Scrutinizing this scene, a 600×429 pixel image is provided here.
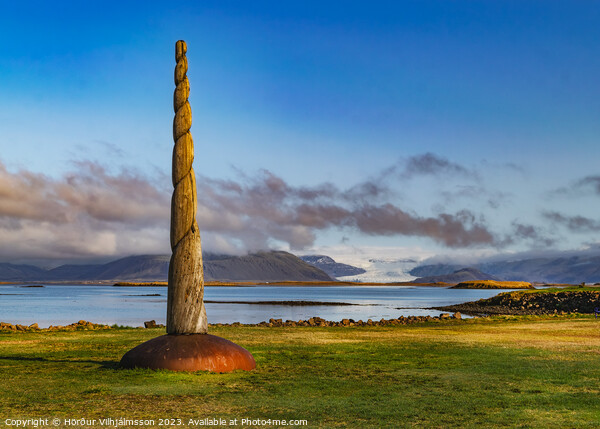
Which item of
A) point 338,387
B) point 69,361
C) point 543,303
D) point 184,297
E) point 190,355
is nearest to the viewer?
point 338,387

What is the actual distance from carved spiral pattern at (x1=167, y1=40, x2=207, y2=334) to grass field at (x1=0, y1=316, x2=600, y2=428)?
1.90 m

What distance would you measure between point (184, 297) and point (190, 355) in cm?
192

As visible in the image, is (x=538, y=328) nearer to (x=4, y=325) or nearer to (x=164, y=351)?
(x=164, y=351)

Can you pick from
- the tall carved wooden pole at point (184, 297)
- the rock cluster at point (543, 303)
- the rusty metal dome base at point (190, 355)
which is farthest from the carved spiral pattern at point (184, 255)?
the rock cluster at point (543, 303)

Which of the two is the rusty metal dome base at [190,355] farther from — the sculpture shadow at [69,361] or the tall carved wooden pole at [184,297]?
the sculpture shadow at [69,361]

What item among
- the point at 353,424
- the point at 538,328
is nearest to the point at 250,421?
the point at 353,424

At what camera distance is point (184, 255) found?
1590 cm

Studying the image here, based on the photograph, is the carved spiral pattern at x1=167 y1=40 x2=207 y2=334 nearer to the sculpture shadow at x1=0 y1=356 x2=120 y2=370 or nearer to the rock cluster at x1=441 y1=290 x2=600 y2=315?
the sculpture shadow at x1=0 y1=356 x2=120 y2=370

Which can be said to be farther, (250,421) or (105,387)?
(105,387)

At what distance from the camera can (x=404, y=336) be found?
26.4 m

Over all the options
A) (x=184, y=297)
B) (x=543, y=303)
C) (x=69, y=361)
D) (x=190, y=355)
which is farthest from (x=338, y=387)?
(x=543, y=303)

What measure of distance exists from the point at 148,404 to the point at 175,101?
30.4 feet

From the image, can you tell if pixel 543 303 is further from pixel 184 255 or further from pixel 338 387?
pixel 338 387

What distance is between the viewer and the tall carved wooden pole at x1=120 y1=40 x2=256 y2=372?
1458 centimetres
